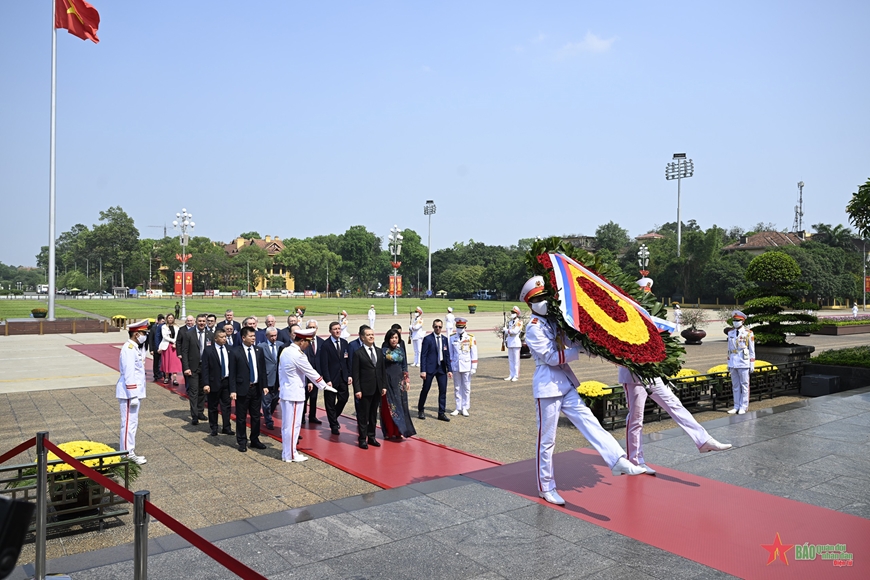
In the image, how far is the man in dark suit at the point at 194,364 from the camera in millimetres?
10406

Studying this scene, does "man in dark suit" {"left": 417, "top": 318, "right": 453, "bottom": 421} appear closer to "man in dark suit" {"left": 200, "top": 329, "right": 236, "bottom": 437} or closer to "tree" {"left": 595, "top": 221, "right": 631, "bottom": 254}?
"man in dark suit" {"left": 200, "top": 329, "right": 236, "bottom": 437}

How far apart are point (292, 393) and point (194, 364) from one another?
3664 mm

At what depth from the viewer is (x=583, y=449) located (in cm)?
855

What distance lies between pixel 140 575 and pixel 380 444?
5.72m

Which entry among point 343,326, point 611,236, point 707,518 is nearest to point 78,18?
point 343,326

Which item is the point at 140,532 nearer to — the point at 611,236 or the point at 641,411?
the point at 641,411

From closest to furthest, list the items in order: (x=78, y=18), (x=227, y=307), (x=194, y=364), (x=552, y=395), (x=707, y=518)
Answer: (x=707, y=518) < (x=552, y=395) < (x=194, y=364) < (x=78, y=18) < (x=227, y=307)

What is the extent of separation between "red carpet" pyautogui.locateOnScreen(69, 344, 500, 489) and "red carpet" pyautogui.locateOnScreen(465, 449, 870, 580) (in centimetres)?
61

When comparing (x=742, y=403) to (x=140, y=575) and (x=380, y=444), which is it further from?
(x=140, y=575)

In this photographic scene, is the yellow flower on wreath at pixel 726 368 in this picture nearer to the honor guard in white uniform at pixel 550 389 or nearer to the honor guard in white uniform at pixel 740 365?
the honor guard in white uniform at pixel 740 365

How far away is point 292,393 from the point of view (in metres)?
8.34

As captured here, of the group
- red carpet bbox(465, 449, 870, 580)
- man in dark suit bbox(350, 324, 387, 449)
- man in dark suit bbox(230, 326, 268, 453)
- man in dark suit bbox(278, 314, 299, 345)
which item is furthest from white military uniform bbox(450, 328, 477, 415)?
red carpet bbox(465, 449, 870, 580)

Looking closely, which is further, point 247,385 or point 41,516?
point 247,385

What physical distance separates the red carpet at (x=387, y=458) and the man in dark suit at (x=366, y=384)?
28 cm
